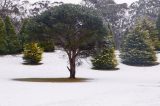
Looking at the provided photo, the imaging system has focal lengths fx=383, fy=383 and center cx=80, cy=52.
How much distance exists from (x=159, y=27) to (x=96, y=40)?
29907 millimetres

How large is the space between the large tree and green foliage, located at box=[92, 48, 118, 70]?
32.2 feet

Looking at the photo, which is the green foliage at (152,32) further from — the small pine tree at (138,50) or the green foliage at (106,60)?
the green foliage at (106,60)

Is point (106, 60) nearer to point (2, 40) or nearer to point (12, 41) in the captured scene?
point (12, 41)

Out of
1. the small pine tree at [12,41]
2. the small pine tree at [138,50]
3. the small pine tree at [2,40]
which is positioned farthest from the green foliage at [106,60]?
the small pine tree at [2,40]

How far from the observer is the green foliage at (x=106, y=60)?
1636 inches

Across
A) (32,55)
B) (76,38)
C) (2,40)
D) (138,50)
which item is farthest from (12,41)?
(76,38)

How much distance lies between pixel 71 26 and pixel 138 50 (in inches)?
644

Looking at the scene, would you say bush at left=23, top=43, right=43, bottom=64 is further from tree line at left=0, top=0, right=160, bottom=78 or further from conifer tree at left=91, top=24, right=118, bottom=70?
conifer tree at left=91, top=24, right=118, bottom=70

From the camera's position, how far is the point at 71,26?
30953 mm

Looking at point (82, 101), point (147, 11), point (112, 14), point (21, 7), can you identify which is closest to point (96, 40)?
point (82, 101)

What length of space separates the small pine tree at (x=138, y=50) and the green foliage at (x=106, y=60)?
431 centimetres

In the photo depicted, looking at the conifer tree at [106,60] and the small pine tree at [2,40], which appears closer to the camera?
the conifer tree at [106,60]

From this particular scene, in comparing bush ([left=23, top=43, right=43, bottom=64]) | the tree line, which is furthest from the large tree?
bush ([left=23, top=43, right=43, bottom=64])

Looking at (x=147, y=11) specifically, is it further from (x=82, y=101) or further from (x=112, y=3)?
(x=82, y=101)
